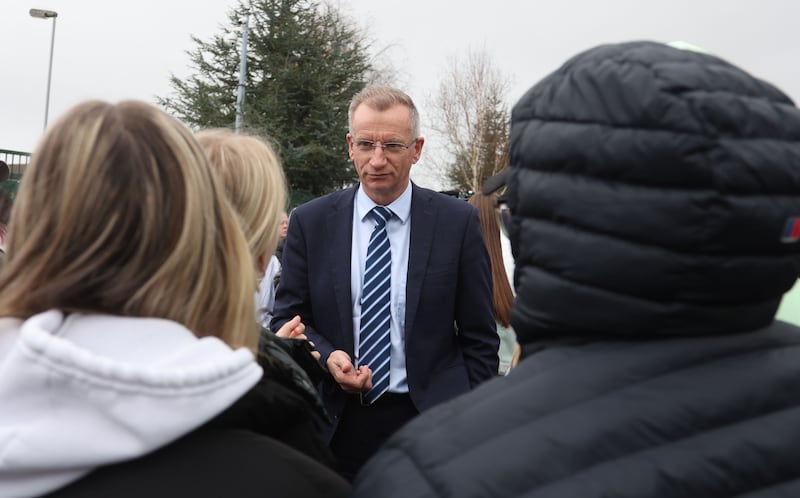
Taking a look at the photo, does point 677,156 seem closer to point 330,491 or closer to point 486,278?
point 330,491

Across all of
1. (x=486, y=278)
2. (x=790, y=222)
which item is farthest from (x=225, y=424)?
(x=486, y=278)

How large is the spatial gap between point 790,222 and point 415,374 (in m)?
1.74

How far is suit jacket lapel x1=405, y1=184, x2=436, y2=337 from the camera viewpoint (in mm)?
2549

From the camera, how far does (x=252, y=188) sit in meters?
1.77

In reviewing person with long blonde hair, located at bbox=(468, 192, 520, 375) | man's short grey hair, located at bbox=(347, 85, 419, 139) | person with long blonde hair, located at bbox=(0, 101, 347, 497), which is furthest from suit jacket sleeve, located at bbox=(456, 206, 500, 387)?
person with long blonde hair, located at bbox=(0, 101, 347, 497)

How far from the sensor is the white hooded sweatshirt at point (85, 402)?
0.91m

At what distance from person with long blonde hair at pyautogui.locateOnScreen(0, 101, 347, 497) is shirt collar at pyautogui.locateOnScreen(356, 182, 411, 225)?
154cm

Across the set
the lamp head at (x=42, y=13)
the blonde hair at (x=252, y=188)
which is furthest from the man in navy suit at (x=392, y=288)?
the lamp head at (x=42, y=13)

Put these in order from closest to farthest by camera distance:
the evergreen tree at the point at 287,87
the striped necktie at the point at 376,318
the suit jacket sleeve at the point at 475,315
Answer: the striped necktie at the point at 376,318 < the suit jacket sleeve at the point at 475,315 < the evergreen tree at the point at 287,87

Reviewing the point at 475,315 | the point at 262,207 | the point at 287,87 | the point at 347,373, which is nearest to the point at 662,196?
the point at 262,207

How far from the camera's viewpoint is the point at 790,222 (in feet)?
3.02

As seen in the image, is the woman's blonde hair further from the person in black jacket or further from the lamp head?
the lamp head

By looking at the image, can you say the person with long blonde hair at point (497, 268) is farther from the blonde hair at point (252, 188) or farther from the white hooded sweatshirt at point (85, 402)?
the white hooded sweatshirt at point (85, 402)

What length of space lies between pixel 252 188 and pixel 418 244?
977 millimetres
